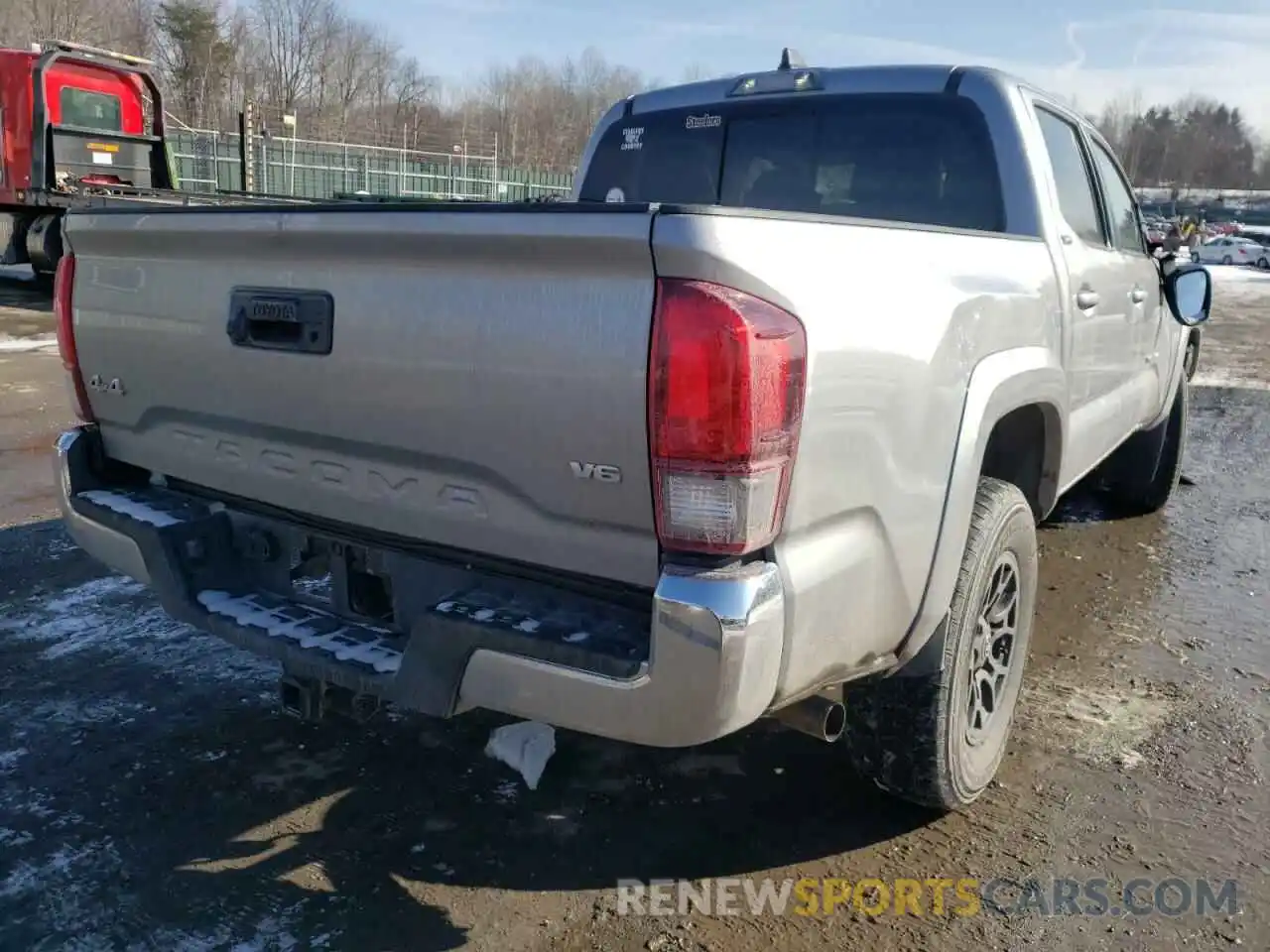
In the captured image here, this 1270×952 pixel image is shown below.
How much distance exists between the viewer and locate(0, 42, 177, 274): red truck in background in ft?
45.9

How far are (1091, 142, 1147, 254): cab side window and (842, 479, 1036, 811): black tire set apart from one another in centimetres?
201

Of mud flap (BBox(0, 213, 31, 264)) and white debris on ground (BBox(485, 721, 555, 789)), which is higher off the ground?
mud flap (BBox(0, 213, 31, 264))

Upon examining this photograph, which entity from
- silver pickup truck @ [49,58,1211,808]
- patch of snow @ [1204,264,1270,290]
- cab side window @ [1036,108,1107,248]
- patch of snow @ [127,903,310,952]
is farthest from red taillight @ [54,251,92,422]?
patch of snow @ [1204,264,1270,290]

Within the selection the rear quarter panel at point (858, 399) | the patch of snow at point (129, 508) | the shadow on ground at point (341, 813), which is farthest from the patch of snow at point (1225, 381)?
the patch of snow at point (129, 508)

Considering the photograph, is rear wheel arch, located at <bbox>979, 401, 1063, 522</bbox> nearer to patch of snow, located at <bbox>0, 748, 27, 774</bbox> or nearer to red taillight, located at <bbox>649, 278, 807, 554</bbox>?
red taillight, located at <bbox>649, 278, 807, 554</bbox>

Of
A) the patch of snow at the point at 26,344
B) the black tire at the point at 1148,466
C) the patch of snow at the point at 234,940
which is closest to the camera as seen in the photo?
the patch of snow at the point at 234,940

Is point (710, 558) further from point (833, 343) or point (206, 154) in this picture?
point (206, 154)

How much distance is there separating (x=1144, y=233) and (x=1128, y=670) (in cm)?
229

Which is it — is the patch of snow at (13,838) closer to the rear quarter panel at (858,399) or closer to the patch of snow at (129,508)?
the patch of snow at (129,508)

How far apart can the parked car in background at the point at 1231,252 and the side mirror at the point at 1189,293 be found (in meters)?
39.7

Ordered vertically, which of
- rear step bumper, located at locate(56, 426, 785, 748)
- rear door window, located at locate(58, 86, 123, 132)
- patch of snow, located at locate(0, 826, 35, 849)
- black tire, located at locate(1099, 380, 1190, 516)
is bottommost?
patch of snow, located at locate(0, 826, 35, 849)

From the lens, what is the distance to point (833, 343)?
2.12m

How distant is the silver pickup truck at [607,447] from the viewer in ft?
6.60

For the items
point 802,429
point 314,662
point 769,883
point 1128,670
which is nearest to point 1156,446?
point 1128,670
